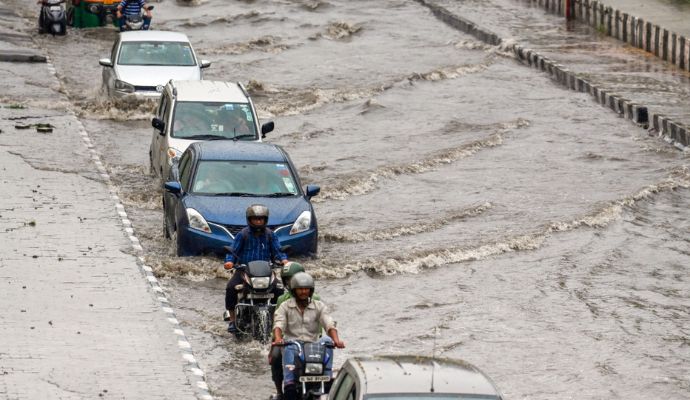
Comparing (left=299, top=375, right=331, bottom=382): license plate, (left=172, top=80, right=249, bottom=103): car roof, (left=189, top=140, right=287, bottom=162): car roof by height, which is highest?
(left=299, top=375, right=331, bottom=382): license plate

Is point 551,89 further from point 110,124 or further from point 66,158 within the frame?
point 66,158

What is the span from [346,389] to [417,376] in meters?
0.56

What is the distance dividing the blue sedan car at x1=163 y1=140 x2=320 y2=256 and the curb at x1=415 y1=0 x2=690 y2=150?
11930 mm

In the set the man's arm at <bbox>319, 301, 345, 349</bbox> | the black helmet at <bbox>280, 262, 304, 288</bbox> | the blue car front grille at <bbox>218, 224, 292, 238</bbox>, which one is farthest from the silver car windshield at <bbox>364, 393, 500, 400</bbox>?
the blue car front grille at <bbox>218, 224, 292, 238</bbox>

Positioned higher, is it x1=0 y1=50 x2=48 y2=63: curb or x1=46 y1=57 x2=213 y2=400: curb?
x1=46 y1=57 x2=213 y2=400: curb

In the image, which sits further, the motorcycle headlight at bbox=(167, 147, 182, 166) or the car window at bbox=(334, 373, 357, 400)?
the motorcycle headlight at bbox=(167, 147, 182, 166)

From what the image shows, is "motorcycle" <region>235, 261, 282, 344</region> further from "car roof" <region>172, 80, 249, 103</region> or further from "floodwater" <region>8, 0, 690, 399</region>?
"car roof" <region>172, 80, 249, 103</region>

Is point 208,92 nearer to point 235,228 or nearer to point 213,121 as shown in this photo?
point 213,121

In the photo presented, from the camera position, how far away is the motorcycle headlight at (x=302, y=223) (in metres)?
18.2

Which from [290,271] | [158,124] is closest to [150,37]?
[158,124]

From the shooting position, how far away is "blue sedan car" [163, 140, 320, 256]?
18094 mm

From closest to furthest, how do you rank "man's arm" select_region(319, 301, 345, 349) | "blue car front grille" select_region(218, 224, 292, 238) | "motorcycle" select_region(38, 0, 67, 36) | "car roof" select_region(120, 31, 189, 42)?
1. "man's arm" select_region(319, 301, 345, 349)
2. "blue car front grille" select_region(218, 224, 292, 238)
3. "car roof" select_region(120, 31, 189, 42)
4. "motorcycle" select_region(38, 0, 67, 36)

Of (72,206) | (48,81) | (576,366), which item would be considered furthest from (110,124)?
(576,366)

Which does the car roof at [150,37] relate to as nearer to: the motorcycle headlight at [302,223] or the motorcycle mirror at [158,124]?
the motorcycle mirror at [158,124]
